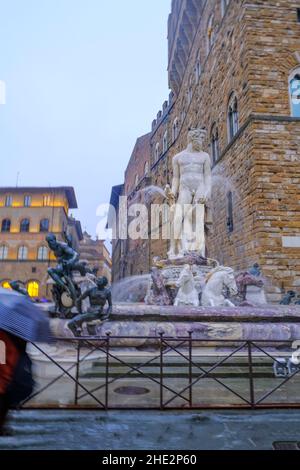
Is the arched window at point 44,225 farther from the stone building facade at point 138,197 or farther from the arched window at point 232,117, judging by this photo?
the arched window at point 232,117

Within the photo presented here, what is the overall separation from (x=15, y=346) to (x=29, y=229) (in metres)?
47.8

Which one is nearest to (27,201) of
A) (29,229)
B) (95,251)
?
(29,229)

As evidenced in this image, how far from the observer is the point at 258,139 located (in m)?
Result: 12.9

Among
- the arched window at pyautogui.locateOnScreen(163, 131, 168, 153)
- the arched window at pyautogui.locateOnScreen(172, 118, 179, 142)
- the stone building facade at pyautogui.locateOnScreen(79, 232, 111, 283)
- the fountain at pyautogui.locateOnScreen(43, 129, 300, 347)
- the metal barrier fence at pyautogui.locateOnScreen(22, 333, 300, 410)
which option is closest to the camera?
the metal barrier fence at pyautogui.locateOnScreen(22, 333, 300, 410)

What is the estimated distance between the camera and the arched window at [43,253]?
45950 mm

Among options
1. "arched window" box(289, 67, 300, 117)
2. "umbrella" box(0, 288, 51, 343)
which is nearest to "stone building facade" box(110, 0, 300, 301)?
"arched window" box(289, 67, 300, 117)

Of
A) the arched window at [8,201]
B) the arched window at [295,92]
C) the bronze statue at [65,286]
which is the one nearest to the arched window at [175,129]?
the arched window at [295,92]

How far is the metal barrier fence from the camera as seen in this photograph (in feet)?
11.6

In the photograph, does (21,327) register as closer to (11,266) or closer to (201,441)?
(201,441)

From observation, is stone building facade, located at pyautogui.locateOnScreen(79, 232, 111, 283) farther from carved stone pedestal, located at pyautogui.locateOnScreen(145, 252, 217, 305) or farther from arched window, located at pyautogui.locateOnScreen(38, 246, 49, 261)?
carved stone pedestal, located at pyautogui.locateOnScreen(145, 252, 217, 305)

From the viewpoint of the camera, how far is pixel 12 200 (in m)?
49.0

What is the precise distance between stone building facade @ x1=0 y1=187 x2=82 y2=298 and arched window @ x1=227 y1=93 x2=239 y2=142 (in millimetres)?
33000
